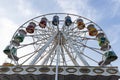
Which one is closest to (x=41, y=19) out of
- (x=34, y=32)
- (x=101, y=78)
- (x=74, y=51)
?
(x=34, y=32)

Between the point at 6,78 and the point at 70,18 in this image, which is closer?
the point at 6,78

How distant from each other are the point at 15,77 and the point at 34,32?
295 inches

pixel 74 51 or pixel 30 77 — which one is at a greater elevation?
pixel 74 51

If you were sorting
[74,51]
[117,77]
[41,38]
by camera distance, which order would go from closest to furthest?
[117,77] < [74,51] < [41,38]

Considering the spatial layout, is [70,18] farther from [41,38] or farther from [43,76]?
[43,76]

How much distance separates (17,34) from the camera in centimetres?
2812

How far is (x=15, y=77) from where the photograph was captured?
22453mm

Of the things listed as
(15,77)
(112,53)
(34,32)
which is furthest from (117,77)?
(34,32)

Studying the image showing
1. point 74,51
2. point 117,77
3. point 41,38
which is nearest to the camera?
point 117,77

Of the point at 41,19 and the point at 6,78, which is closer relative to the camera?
the point at 6,78

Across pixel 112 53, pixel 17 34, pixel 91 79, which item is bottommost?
pixel 91 79

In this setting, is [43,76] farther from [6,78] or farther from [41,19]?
[41,19]

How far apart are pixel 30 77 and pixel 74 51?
5.20m

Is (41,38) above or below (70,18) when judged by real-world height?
below
